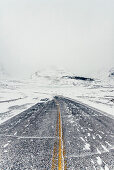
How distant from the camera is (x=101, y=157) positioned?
18.9ft

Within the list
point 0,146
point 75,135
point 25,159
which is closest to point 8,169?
point 25,159

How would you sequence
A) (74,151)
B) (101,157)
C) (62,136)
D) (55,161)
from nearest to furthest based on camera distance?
1. (55,161)
2. (101,157)
3. (74,151)
4. (62,136)

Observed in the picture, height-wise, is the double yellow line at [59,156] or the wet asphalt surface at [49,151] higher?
the double yellow line at [59,156]

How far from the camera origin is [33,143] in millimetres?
7301

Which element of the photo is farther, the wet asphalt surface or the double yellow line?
the wet asphalt surface

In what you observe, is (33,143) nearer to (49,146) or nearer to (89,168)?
(49,146)

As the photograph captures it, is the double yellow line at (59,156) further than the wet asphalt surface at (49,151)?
No

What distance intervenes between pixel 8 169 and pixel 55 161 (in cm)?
168

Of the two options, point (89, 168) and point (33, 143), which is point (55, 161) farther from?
point (33, 143)

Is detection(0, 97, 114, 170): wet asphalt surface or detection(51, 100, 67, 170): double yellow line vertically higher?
detection(51, 100, 67, 170): double yellow line

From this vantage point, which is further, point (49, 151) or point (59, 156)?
point (49, 151)

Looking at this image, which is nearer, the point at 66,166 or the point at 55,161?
the point at 66,166

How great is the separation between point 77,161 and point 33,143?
9.08ft

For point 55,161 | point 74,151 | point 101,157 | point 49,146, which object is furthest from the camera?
point 49,146
